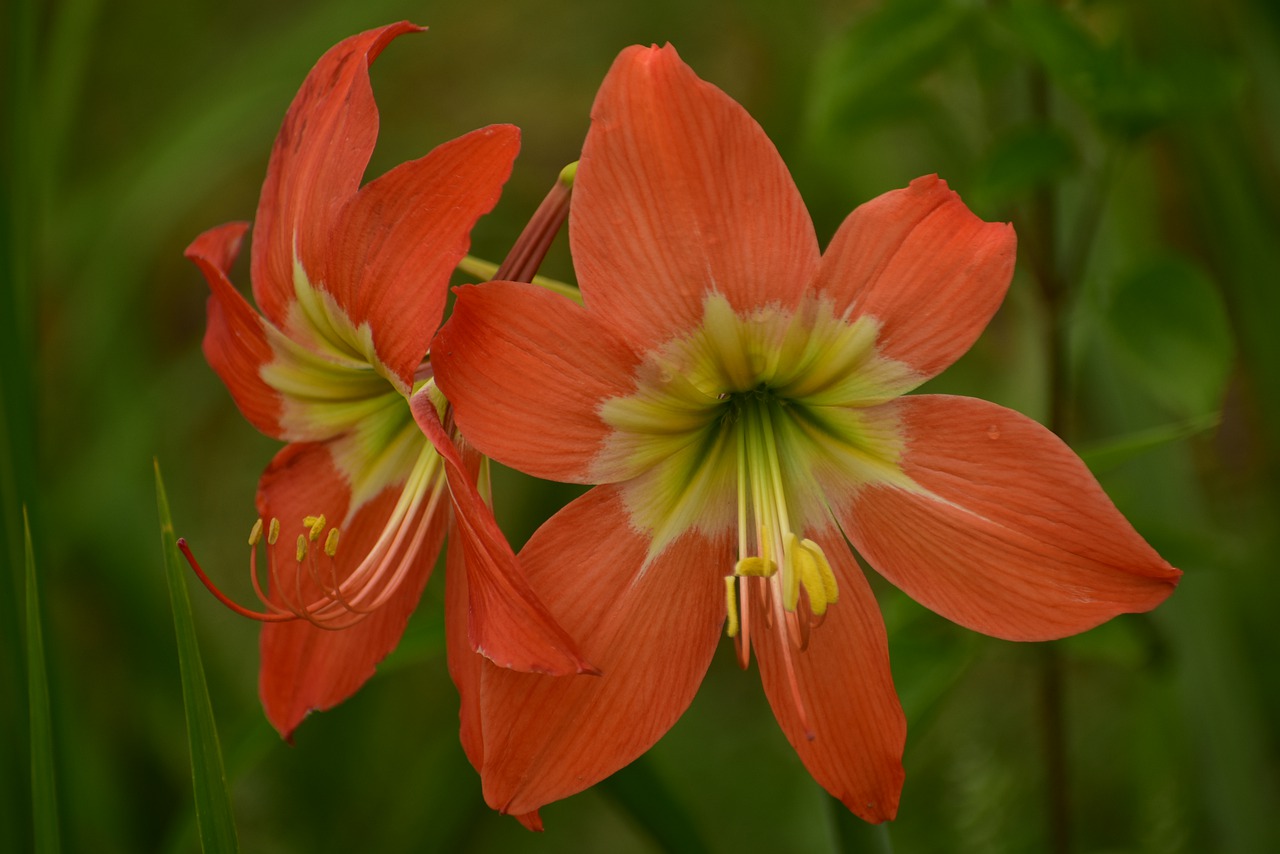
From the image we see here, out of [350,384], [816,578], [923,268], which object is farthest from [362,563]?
[923,268]

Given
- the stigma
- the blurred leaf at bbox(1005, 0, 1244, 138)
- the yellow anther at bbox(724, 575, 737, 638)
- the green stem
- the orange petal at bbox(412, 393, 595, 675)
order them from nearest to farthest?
1. the orange petal at bbox(412, 393, 595, 675)
2. the yellow anther at bbox(724, 575, 737, 638)
3. the stigma
4. the blurred leaf at bbox(1005, 0, 1244, 138)
5. the green stem

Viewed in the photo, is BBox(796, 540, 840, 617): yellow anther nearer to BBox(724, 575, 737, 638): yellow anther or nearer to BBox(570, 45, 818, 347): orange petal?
BBox(724, 575, 737, 638): yellow anther

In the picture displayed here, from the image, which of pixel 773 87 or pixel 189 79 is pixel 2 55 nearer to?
pixel 189 79

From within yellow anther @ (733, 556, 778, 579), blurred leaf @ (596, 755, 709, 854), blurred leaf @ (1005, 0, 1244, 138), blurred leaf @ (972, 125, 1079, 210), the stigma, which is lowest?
blurred leaf @ (596, 755, 709, 854)

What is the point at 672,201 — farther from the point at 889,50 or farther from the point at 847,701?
the point at 889,50

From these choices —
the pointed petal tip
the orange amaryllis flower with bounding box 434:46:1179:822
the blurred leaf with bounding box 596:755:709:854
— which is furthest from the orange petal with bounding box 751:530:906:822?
the pointed petal tip

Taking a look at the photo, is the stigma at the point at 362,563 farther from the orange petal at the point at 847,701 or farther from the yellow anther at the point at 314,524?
the orange petal at the point at 847,701
